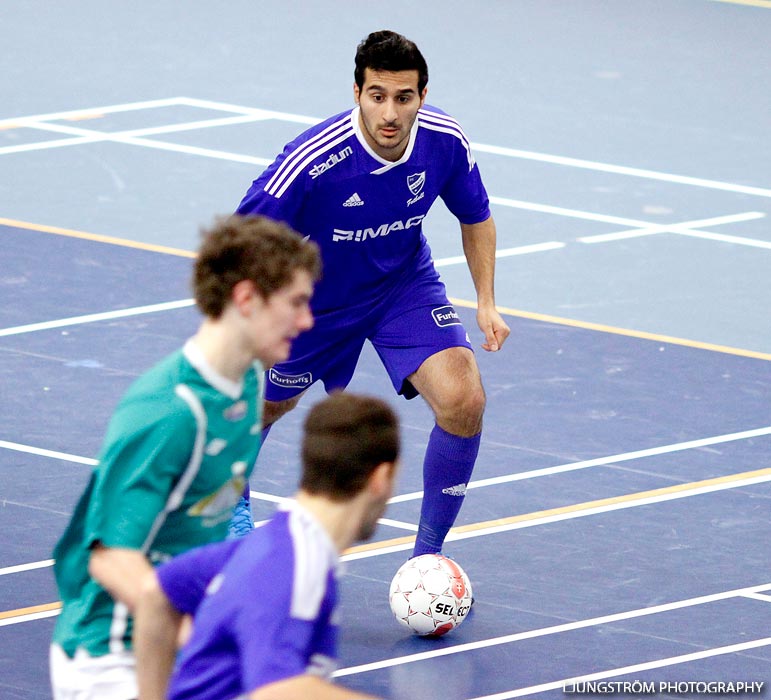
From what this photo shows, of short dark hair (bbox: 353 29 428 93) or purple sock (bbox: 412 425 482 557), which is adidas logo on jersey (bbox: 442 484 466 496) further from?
short dark hair (bbox: 353 29 428 93)

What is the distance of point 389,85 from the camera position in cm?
745

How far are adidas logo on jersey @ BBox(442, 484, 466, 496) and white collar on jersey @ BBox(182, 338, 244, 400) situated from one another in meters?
3.24

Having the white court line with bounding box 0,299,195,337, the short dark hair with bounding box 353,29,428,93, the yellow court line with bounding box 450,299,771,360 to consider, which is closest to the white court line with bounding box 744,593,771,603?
the short dark hair with bounding box 353,29,428,93

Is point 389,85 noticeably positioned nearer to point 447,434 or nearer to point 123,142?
point 447,434

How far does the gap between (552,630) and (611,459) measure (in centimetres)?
202

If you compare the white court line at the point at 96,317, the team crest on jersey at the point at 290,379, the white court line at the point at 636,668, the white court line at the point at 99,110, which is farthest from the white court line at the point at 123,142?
the white court line at the point at 636,668

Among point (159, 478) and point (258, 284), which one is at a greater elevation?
point (258, 284)

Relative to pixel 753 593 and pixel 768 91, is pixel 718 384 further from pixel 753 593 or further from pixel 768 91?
pixel 768 91

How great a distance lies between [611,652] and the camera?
7242 millimetres

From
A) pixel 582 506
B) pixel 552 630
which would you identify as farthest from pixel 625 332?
pixel 552 630

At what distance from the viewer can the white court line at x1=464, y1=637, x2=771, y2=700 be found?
6.89 metres

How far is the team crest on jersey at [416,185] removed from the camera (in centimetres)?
777

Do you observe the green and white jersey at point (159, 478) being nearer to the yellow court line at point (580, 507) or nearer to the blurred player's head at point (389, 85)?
the blurred player's head at point (389, 85)

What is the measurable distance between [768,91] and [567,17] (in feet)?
13.1
